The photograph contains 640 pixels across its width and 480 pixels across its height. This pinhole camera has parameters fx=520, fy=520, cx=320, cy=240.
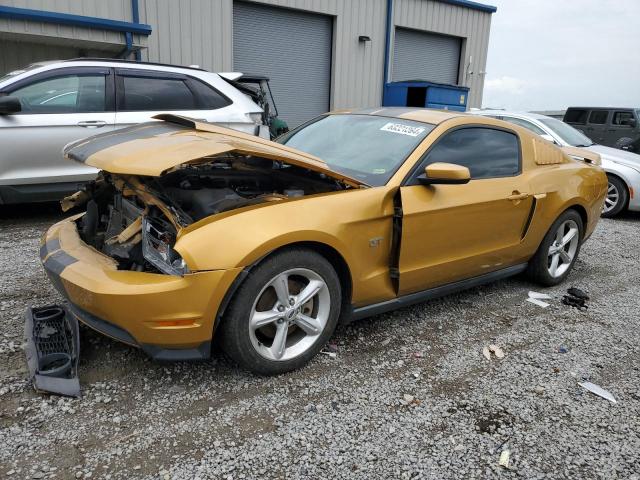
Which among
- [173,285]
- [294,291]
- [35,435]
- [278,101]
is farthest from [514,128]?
[278,101]

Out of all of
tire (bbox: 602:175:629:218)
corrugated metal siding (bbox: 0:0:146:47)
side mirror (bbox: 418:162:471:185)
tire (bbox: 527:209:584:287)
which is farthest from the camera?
tire (bbox: 602:175:629:218)

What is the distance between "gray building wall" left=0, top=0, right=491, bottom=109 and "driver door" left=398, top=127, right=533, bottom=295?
672cm

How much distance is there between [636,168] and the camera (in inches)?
321

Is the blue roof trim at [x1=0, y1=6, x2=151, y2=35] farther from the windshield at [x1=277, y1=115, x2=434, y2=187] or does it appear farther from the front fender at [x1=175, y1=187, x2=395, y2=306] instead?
the front fender at [x1=175, y1=187, x2=395, y2=306]

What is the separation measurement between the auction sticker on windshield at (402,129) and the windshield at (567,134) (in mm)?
6185

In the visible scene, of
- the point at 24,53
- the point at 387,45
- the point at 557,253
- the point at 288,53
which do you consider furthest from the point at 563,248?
the point at 387,45

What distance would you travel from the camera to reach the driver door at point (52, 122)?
17.0ft

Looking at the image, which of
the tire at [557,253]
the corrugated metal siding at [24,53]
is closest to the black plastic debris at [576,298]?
the tire at [557,253]

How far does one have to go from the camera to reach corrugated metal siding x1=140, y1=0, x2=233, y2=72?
1034 cm

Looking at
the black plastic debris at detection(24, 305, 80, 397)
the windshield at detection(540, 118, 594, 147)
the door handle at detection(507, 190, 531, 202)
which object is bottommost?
the black plastic debris at detection(24, 305, 80, 397)

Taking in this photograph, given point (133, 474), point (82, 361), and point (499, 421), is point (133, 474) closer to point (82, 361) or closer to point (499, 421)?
point (82, 361)

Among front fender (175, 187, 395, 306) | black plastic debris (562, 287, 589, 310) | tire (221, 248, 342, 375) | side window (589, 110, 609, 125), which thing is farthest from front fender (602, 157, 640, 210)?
side window (589, 110, 609, 125)

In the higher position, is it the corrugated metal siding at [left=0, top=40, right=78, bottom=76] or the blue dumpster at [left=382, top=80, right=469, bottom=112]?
the corrugated metal siding at [left=0, top=40, right=78, bottom=76]

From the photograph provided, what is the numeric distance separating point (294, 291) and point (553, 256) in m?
2.81
